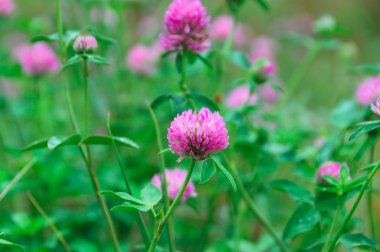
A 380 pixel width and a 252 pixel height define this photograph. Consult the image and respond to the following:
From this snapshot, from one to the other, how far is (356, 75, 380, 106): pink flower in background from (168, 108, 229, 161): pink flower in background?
42cm

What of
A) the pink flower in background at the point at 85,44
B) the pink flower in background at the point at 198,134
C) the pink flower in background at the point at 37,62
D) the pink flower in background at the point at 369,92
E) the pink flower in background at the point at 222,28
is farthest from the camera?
the pink flower in background at the point at 222,28

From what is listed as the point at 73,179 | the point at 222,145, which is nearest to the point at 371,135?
the point at 222,145

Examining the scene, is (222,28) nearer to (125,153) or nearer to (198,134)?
(125,153)

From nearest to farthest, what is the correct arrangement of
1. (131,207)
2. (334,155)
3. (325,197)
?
(131,207) < (325,197) < (334,155)

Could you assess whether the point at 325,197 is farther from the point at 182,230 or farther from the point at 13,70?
the point at 13,70

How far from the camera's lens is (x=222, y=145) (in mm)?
693

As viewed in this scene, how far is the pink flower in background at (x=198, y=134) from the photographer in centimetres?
68

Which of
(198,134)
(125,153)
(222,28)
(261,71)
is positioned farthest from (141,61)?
(198,134)

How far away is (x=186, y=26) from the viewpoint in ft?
2.85

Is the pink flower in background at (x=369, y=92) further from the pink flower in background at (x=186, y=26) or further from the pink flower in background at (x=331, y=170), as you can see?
the pink flower in background at (x=186, y=26)

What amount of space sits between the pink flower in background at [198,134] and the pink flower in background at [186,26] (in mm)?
217

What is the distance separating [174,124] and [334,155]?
512 millimetres

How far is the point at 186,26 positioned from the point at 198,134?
25 cm

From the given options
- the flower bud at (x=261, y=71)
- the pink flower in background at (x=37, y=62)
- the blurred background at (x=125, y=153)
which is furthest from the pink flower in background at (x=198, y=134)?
the pink flower in background at (x=37, y=62)
